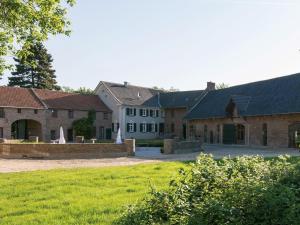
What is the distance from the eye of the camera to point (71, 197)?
1061 cm

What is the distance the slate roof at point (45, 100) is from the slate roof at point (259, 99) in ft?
50.6

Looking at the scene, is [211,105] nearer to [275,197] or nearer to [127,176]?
[127,176]

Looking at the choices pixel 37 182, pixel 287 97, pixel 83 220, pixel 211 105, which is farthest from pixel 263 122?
pixel 83 220

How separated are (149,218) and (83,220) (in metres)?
2.83

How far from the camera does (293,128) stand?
38219 millimetres

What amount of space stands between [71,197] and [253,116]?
35.1 m

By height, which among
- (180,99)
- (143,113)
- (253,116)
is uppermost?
(180,99)

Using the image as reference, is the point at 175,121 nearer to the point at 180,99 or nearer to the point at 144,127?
the point at 180,99

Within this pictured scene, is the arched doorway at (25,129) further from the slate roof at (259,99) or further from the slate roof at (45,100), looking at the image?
the slate roof at (259,99)

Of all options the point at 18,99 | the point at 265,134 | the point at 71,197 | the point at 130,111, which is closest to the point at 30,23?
the point at 71,197

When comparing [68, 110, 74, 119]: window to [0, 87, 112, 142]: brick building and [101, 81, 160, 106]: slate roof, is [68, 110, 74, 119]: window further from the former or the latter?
[101, 81, 160, 106]: slate roof

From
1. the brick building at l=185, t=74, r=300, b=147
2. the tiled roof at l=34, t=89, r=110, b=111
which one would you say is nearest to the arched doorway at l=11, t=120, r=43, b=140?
the tiled roof at l=34, t=89, r=110, b=111

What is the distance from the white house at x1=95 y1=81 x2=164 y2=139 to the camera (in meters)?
62.6

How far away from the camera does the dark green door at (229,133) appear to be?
46.4 metres
